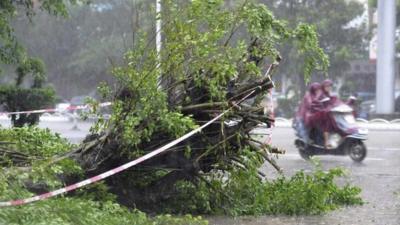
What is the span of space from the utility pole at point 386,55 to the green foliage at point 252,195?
877 inches

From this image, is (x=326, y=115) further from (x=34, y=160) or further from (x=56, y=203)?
(x=56, y=203)

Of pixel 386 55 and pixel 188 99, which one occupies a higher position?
pixel 188 99

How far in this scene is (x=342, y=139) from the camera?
43.5ft

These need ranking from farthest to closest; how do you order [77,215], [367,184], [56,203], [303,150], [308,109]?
[303,150], [308,109], [367,184], [56,203], [77,215]

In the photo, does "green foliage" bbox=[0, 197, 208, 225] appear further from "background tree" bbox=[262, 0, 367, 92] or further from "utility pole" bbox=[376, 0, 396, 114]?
"background tree" bbox=[262, 0, 367, 92]

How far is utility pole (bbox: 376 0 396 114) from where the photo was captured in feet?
95.7

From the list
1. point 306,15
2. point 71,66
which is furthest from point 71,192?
point 71,66

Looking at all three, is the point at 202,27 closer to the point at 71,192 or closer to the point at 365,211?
the point at 71,192

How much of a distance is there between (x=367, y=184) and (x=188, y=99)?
437 cm

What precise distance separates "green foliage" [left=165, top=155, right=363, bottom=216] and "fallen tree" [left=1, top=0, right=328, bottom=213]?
15cm

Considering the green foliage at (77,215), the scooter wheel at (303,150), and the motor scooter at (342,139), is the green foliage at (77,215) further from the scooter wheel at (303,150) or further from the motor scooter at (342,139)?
the scooter wheel at (303,150)

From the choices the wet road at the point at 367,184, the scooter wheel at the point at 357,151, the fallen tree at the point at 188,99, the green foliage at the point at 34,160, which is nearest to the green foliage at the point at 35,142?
the green foliage at the point at 34,160

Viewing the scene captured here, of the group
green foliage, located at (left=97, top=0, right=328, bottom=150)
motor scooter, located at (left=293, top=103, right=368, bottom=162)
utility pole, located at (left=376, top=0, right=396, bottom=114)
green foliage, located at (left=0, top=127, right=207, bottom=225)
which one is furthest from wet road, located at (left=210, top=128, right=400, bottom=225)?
utility pole, located at (left=376, top=0, right=396, bottom=114)

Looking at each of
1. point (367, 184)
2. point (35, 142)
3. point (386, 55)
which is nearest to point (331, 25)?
point (386, 55)
